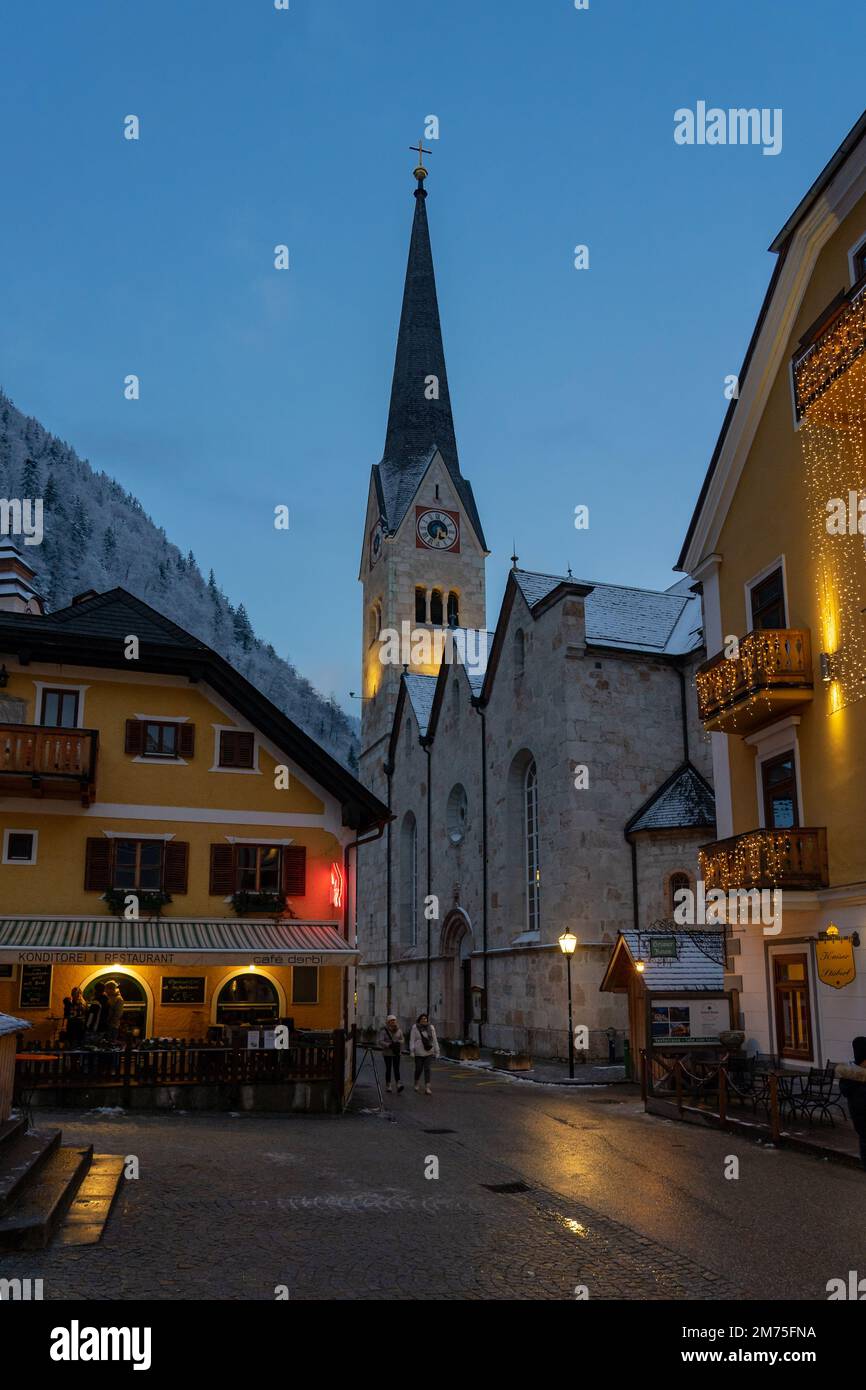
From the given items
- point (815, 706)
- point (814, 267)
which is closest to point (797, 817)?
point (815, 706)

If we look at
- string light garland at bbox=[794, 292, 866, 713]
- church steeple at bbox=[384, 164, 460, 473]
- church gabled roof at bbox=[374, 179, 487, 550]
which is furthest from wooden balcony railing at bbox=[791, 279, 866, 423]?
church steeple at bbox=[384, 164, 460, 473]

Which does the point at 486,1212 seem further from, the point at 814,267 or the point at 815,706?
the point at 814,267

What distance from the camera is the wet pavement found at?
28.5ft

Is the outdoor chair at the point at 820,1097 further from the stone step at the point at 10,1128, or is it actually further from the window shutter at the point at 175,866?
the window shutter at the point at 175,866

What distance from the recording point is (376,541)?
76625 mm

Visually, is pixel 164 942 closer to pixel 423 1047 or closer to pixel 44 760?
pixel 44 760

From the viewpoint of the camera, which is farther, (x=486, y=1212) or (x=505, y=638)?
(x=505, y=638)

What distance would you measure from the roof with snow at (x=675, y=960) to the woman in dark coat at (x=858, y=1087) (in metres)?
11.5

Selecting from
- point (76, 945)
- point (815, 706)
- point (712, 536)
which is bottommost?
point (76, 945)

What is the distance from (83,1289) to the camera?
8211 millimetres

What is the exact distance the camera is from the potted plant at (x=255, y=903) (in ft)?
85.0

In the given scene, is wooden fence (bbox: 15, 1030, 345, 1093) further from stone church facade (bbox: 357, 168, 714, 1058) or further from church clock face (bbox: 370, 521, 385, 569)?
church clock face (bbox: 370, 521, 385, 569)

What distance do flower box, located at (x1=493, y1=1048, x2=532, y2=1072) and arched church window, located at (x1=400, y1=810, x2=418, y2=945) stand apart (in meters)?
19.8

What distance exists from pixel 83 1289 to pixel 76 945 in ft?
51.9
